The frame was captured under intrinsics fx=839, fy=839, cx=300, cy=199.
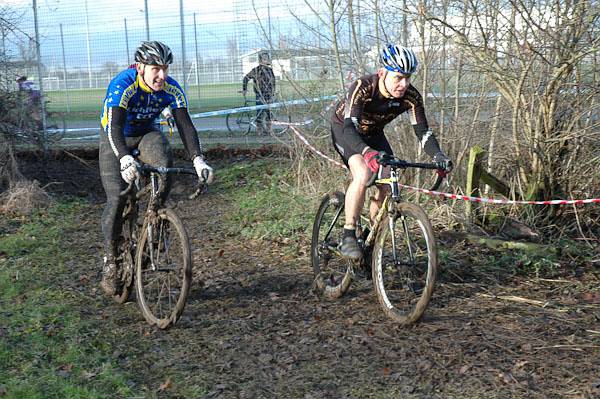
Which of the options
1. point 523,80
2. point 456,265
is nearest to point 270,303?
point 456,265

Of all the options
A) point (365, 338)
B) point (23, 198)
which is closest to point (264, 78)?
point (23, 198)

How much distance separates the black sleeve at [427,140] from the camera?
20.1ft

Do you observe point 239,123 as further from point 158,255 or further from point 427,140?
point 158,255

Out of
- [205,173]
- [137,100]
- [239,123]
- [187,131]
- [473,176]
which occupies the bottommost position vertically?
[239,123]

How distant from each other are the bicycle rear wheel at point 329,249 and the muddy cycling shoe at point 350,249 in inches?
12.0

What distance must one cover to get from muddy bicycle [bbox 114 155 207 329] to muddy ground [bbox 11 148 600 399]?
0.18 m

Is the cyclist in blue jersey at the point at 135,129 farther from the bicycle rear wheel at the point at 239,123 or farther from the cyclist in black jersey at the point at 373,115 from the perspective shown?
the bicycle rear wheel at the point at 239,123

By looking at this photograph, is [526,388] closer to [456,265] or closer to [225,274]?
[456,265]

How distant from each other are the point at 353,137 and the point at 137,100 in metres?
1.61

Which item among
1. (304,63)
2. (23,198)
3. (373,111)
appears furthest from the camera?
(23,198)

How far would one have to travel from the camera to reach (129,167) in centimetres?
578

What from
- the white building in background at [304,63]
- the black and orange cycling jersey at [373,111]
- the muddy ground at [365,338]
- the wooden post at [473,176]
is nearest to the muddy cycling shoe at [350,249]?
the muddy ground at [365,338]

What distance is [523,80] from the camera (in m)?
7.39

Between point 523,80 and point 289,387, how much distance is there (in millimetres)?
3976
